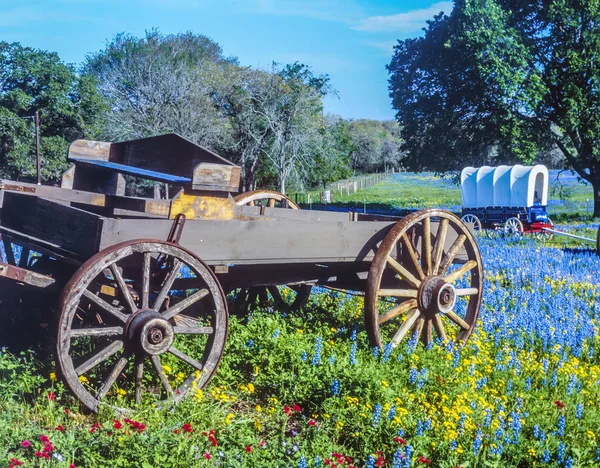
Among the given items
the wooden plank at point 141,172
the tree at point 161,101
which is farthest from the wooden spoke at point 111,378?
the tree at point 161,101

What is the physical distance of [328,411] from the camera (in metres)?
3.79

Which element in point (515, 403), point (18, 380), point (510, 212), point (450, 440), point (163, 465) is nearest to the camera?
point (163, 465)

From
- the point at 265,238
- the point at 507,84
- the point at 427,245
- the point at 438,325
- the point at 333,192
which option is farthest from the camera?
the point at 333,192

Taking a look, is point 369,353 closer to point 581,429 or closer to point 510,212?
point 581,429

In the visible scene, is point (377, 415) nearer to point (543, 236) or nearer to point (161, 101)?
point (543, 236)

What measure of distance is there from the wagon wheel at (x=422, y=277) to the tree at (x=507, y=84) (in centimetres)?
2270

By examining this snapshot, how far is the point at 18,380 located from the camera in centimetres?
379

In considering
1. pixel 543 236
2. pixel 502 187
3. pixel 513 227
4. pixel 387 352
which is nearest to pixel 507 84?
pixel 502 187

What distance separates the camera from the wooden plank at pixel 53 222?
3.41 metres

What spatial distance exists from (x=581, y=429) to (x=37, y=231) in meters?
3.69

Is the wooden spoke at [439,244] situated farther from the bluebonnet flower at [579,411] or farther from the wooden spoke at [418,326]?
the bluebonnet flower at [579,411]

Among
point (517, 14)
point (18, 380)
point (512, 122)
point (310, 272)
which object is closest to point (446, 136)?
point (512, 122)

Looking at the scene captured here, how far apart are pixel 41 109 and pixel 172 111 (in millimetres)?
10122

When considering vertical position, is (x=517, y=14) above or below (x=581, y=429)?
above
